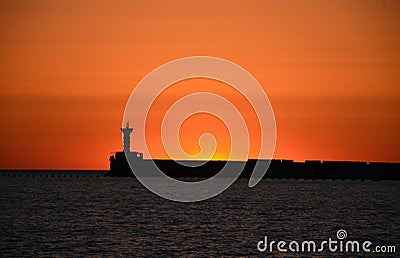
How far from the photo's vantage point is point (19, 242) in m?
61.9

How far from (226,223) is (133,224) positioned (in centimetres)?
901

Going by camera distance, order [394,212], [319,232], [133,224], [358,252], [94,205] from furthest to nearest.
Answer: [94,205] < [394,212] < [133,224] < [319,232] < [358,252]

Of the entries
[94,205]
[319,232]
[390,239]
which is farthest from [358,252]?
[94,205]

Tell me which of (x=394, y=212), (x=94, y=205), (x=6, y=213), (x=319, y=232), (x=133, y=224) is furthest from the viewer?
(x=94, y=205)

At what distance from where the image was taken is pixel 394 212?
332 feet

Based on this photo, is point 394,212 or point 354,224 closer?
point 354,224

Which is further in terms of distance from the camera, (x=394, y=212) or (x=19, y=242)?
(x=394, y=212)

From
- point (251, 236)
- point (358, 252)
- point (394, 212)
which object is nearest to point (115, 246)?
point (251, 236)

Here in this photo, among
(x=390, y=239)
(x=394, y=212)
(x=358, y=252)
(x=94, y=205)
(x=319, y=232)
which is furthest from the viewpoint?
(x=94, y=205)

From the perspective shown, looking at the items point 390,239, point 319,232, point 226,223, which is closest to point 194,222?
point 226,223

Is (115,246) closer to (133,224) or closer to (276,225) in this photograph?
(133,224)

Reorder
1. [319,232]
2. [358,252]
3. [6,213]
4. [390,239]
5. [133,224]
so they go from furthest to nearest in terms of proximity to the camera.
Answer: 1. [6,213]
2. [133,224]
3. [319,232]
4. [390,239]
5. [358,252]

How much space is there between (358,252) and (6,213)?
46605 millimetres

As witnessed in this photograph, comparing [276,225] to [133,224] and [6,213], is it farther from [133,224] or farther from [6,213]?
[6,213]
